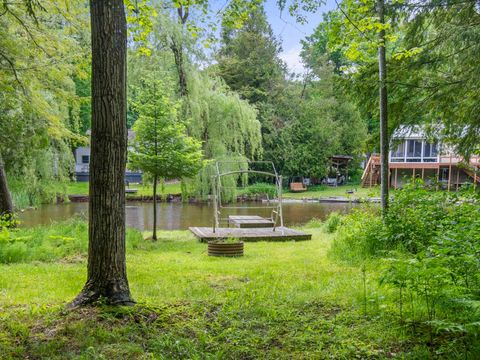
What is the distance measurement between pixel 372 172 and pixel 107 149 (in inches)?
1102

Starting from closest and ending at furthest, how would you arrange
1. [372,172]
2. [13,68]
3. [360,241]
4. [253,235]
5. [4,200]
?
[360,241] < [13,68] < [4,200] < [253,235] < [372,172]

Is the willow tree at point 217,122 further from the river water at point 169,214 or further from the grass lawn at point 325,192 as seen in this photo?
the grass lawn at point 325,192

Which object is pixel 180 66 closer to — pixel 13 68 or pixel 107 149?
pixel 13 68

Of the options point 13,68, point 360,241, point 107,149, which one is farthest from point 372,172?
point 107,149

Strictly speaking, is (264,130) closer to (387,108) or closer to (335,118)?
(335,118)

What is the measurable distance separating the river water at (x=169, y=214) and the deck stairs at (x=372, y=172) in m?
7.61

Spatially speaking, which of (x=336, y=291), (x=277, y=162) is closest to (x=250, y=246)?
(x=336, y=291)

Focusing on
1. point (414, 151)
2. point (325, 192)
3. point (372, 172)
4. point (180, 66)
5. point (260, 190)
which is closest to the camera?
point (180, 66)

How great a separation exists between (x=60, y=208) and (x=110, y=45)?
736 inches

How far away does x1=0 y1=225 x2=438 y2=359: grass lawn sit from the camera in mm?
2779

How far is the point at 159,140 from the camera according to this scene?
411 inches

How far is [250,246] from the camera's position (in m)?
9.45

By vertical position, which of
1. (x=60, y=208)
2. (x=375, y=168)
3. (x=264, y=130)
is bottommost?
(x=60, y=208)

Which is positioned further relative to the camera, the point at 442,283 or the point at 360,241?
the point at 360,241
